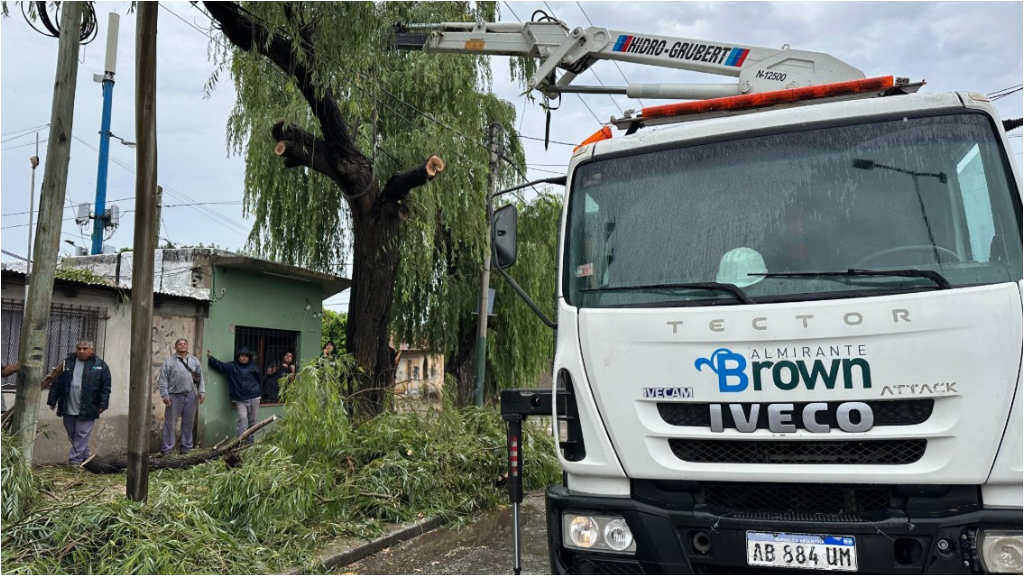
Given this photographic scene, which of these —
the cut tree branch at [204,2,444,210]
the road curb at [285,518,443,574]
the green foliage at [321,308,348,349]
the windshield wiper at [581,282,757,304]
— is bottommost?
the road curb at [285,518,443,574]

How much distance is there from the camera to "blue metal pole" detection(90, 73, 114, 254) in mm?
19609

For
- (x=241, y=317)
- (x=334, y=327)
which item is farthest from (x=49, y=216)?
(x=334, y=327)

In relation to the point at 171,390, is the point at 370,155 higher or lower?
higher

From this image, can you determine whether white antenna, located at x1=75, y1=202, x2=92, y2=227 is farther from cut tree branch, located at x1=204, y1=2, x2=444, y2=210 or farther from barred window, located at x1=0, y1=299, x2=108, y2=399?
cut tree branch, located at x1=204, y1=2, x2=444, y2=210

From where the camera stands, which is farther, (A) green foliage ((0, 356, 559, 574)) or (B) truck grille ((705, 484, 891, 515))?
(A) green foliage ((0, 356, 559, 574))

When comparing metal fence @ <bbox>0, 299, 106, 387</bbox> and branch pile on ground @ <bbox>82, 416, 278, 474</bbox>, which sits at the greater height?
metal fence @ <bbox>0, 299, 106, 387</bbox>

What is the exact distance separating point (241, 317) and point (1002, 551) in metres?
12.2

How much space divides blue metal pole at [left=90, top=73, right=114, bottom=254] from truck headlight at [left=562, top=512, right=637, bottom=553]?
18.8m

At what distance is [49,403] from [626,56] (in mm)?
7623

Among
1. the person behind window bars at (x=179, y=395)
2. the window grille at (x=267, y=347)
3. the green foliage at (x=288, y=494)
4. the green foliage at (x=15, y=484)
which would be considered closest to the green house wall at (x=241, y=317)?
the window grille at (x=267, y=347)

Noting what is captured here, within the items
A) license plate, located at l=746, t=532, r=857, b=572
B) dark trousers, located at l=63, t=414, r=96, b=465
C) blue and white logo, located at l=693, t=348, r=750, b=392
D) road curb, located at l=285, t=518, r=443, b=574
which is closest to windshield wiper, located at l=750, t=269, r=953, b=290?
blue and white logo, located at l=693, t=348, r=750, b=392

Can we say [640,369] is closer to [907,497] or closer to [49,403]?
[907,497]

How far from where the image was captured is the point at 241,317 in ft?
44.2

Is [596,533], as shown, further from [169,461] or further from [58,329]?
[58,329]
